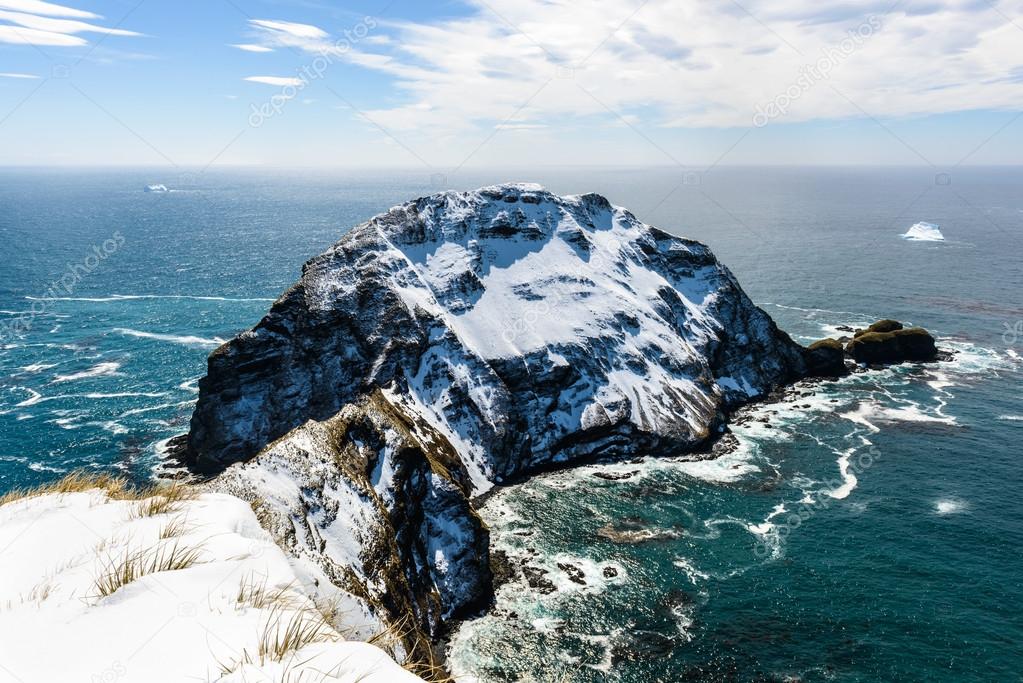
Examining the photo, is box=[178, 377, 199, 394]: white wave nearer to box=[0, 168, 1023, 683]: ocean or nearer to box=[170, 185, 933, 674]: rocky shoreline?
box=[0, 168, 1023, 683]: ocean

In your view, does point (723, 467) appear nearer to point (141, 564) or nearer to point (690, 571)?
point (690, 571)

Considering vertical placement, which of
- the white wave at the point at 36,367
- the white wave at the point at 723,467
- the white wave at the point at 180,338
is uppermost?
the white wave at the point at 180,338

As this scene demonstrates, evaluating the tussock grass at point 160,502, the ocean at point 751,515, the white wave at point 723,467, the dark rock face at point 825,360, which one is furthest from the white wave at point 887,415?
the tussock grass at point 160,502

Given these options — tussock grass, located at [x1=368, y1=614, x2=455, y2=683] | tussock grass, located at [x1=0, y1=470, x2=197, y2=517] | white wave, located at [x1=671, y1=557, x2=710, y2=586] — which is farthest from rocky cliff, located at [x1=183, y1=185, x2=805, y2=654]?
tussock grass, located at [x1=0, y1=470, x2=197, y2=517]

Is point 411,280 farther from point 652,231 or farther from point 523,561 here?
point 652,231

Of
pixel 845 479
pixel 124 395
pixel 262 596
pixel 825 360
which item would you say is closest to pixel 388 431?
pixel 262 596

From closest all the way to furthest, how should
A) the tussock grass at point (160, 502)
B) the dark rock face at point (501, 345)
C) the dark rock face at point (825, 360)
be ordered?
the tussock grass at point (160, 502) → the dark rock face at point (501, 345) → the dark rock face at point (825, 360)

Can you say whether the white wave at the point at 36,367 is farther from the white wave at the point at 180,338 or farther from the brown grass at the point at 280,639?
the brown grass at the point at 280,639
